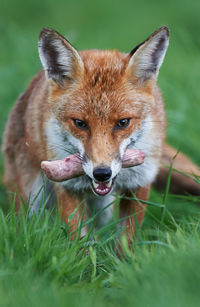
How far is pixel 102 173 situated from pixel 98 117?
1.80 feet

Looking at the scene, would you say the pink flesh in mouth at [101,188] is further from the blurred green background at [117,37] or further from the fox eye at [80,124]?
the blurred green background at [117,37]

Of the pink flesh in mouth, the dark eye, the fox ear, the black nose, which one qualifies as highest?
the fox ear

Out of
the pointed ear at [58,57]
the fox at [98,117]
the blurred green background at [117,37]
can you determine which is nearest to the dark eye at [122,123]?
the fox at [98,117]

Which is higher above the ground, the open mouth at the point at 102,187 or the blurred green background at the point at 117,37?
the blurred green background at the point at 117,37

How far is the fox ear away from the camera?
4.41m

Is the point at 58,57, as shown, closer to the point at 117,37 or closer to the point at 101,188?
the point at 101,188

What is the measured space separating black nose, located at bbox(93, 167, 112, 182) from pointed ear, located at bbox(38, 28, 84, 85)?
102 cm

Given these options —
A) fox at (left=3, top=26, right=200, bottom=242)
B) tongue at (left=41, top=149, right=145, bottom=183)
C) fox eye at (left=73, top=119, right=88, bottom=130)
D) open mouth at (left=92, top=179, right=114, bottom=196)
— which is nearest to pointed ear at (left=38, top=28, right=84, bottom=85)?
fox at (left=3, top=26, right=200, bottom=242)

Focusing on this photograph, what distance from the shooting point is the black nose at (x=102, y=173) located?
3844 millimetres

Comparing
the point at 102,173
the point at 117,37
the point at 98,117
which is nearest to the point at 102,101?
the point at 98,117

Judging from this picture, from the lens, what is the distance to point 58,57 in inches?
178

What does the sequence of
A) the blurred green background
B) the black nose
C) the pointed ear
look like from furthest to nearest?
1. the blurred green background
2. the pointed ear
3. the black nose

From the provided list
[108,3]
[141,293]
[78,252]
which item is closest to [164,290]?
[141,293]

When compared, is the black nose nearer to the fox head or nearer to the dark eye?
the fox head
